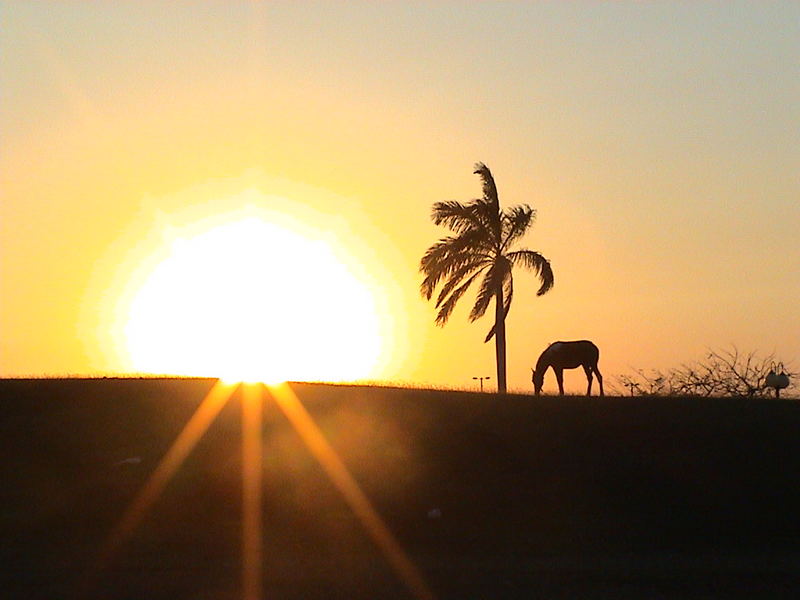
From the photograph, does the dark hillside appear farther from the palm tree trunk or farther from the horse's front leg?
the palm tree trunk

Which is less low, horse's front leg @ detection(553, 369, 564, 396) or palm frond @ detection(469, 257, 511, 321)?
palm frond @ detection(469, 257, 511, 321)

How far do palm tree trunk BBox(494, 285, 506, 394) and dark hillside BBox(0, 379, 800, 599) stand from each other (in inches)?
475

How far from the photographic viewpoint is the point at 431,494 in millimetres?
24734

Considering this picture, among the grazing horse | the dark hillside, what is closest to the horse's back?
the grazing horse

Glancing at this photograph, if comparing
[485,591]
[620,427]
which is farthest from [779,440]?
[485,591]

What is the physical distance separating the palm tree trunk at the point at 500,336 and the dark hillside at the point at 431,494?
39.6ft

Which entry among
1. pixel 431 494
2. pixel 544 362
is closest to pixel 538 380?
pixel 544 362

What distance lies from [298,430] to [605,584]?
10318mm

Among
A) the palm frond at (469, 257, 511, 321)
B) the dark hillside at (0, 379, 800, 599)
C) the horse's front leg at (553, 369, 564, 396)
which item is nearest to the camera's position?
the dark hillside at (0, 379, 800, 599)

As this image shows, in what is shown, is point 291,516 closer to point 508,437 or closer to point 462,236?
point 508,437

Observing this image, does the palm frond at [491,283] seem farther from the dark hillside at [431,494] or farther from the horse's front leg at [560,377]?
the dark hillside at [431,494]

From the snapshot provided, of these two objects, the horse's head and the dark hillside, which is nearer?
the dark hillside

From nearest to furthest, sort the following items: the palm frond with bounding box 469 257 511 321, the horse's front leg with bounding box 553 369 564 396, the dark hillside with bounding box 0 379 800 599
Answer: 1. the dark hillside with bounding box 0 379 800 599
2. the horse's front leg with bounding box 553 369 564 396
3. the palm frond with bounding box 469 257 511 321

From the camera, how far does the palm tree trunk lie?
43688mm
